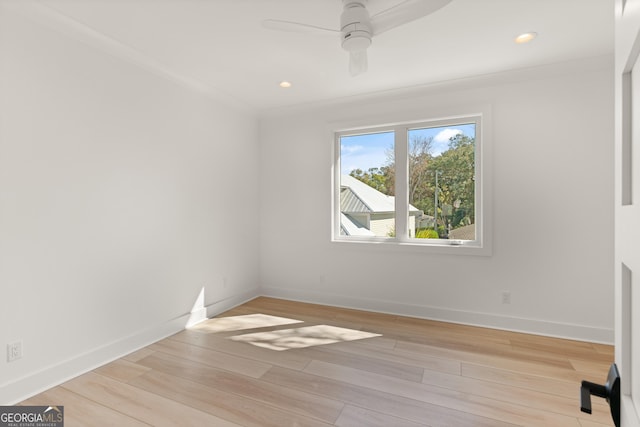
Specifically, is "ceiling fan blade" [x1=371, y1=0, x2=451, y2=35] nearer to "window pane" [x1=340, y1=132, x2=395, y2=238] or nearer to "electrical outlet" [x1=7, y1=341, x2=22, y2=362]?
"window pane" [x1=340, y1=132, x2=395, y2=238]

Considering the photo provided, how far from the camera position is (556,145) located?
278cm

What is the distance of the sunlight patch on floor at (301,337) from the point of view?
2691 mm

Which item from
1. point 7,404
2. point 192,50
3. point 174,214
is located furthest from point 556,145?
point 7,404

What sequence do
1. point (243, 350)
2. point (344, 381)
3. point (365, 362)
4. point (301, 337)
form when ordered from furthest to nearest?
point (301, 337) → point (243, 350) → point (365, 362) → point (344, 381)

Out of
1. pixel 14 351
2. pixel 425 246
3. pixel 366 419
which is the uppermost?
pixel 425 246

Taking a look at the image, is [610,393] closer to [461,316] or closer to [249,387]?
[249,387]

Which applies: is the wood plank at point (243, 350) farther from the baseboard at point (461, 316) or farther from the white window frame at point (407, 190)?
the white window frame at point (407, 190)

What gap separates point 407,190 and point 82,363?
334 centimetres

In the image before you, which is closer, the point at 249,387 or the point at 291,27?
the point at 291,27

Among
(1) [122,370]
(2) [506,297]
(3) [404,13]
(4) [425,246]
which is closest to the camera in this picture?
(3) [404,13]

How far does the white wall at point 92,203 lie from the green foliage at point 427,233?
2.34 meters

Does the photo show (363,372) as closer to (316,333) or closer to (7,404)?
(316,333)

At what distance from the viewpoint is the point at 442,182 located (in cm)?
334

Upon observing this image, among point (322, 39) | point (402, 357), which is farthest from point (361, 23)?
point (402, 357)
